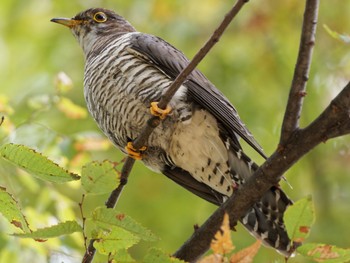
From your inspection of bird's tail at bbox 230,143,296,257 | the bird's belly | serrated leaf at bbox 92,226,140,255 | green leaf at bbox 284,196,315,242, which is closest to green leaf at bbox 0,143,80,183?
serrated leaf at bbox 92,226,140,255

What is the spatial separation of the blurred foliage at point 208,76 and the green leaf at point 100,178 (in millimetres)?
1282

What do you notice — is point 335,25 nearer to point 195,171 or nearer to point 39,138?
point 195,171

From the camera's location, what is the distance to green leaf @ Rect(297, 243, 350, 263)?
1.79m

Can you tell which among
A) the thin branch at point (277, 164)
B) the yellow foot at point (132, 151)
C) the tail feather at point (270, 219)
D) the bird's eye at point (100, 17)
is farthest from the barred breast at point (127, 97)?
the thin branch at point (277, 164)

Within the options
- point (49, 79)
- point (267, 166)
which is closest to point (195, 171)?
point (267, 166)

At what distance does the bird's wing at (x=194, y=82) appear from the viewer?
309cm

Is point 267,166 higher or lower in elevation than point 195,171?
higher

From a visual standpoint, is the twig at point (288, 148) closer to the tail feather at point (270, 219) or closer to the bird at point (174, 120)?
the tail feather at point (270, 219)

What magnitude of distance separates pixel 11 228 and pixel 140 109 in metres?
0.85

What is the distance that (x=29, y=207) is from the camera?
3475 millimetres

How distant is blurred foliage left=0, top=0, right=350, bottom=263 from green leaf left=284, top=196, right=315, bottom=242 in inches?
64.9

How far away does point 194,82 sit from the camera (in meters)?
3.19

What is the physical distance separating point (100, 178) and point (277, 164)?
1.86 ft

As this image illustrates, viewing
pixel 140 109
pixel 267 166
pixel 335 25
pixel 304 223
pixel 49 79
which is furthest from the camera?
pixel 335 25
